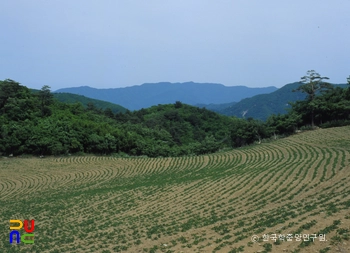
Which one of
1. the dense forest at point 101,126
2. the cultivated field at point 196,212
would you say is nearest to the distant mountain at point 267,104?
the dense forest at point 101,126

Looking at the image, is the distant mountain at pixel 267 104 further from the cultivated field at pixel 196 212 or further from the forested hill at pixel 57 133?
the cultivated field at pixel 196 212

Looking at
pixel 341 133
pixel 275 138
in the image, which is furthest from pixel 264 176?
pixel 275 138

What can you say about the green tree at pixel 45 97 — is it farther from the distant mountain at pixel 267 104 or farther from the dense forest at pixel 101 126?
the distant mountain at pixel 267 104

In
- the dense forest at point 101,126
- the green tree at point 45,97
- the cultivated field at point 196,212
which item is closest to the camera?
the cultivated field at point 196,212

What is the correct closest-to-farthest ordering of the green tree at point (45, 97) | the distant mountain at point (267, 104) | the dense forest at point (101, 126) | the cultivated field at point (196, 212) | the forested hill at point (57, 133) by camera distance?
the cultivated field at point (196, 212) < the dense forest at point (101, 126) < the forested hill at point (57, 133) < the green tree at point (45, 97) < the distant mountain at point (267, 104)

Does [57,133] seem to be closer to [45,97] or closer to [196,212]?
[45,97]

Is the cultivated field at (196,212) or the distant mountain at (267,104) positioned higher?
the distant mountain at (267,104)

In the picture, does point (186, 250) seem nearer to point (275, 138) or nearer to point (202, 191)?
point (202, 191)

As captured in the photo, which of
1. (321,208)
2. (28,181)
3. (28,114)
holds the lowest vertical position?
(28,181)

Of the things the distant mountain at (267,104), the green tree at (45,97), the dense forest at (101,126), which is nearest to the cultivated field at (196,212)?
the dense forest at (101,126)

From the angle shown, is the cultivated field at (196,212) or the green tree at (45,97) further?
the green tree at (45,97)

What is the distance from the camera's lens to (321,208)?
10.1 metres

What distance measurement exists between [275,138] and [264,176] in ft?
92.5

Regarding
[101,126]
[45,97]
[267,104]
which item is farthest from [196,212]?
[267,104]
